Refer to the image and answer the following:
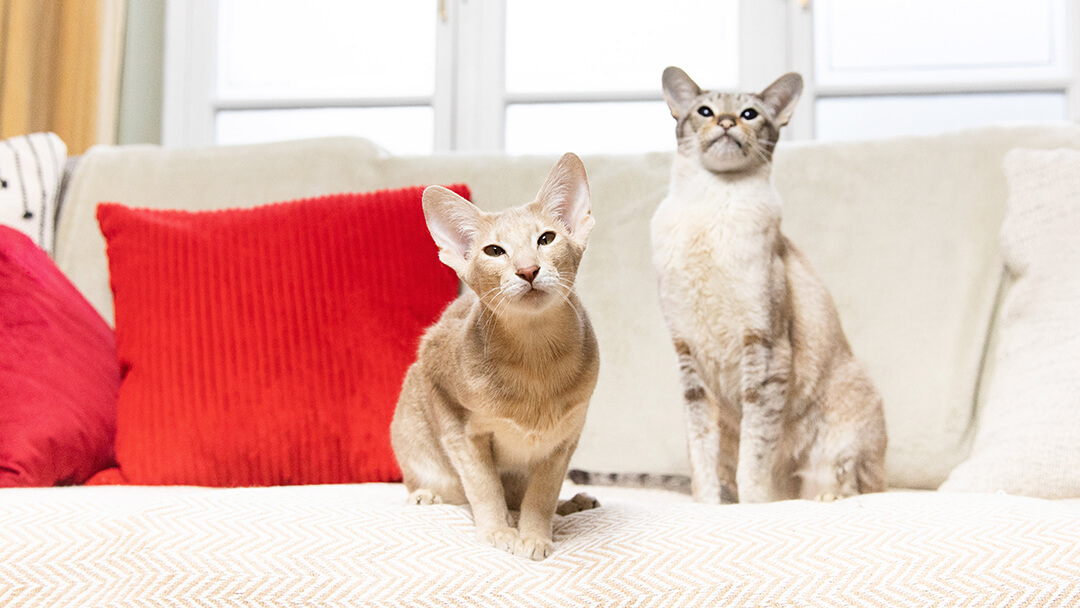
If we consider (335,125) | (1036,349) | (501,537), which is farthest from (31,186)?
(1036,349)

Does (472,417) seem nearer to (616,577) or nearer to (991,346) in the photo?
(616,577)

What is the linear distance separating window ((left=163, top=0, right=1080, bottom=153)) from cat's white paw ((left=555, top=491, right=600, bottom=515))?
1.67m

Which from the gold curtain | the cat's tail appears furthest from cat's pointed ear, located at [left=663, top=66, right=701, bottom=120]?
the gold curtain

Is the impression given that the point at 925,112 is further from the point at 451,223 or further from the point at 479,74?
the point at 451,223

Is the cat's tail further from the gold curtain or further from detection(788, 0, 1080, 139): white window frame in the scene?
the gold curtain

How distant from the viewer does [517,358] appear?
3.10 ft

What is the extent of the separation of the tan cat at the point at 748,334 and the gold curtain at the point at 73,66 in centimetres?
201

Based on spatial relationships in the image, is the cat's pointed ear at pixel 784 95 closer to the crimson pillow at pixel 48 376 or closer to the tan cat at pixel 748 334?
the tan cat at pixel 748 334

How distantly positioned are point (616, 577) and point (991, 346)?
1.05 metres

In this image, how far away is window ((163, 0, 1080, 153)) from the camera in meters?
2.48

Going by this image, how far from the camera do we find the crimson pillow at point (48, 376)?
132cm

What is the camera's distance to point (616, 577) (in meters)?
0.87

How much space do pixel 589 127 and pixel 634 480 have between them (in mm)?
1530

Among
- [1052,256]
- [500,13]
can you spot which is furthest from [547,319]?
[500,13]
